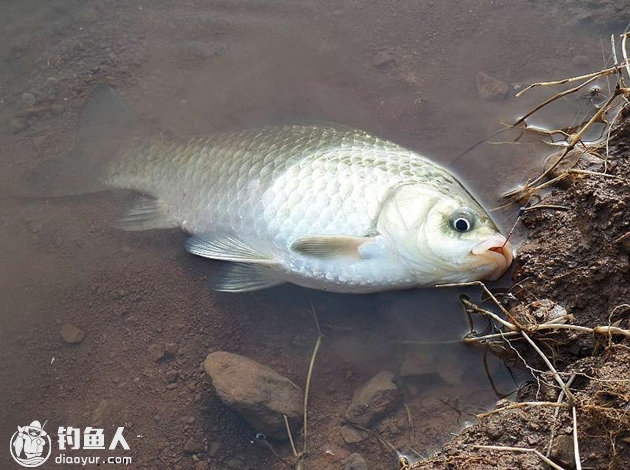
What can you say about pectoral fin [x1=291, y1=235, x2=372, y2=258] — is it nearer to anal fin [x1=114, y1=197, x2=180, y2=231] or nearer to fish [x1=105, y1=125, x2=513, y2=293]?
fish [x1=105, y1=125, x2=513, y2=293]

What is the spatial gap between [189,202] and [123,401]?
4.16 feet

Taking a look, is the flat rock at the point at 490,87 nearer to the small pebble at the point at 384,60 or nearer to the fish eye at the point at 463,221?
the small pebble at the point at 384,60

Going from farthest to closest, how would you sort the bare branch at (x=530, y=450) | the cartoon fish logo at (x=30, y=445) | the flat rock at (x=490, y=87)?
the flat rock at (x=490, y=87), the cartoon fish logo at (x=30, y=445), the bare branch at (x=530, y=450)

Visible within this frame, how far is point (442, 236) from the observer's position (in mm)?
3064

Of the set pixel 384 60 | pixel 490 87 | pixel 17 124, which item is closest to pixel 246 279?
pixel 384 60

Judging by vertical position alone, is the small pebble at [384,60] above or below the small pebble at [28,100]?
above

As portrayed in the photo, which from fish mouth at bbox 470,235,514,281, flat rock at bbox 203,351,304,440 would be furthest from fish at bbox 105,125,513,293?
flat rock at bbox 203,351,304,440

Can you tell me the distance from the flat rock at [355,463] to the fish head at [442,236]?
3.26 ft

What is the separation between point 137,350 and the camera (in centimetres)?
351

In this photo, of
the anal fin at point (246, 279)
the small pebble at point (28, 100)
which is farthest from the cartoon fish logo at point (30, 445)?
the small pebble at point (28, 100)

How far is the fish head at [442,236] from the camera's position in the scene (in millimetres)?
3002

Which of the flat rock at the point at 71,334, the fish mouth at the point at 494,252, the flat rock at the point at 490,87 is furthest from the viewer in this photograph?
the flat rock at the point at 490,87

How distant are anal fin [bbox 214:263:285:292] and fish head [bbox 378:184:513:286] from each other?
2.54 feet

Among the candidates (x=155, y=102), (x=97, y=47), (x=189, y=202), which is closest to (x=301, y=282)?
(x=189, y=202)
